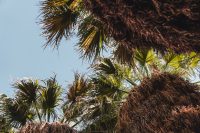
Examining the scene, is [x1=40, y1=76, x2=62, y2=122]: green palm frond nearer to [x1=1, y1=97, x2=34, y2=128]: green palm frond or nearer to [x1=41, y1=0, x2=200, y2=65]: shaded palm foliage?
[x1=1, y1=97, x2=34, y2=128]: green palm frond

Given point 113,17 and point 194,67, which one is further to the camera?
point 194,67

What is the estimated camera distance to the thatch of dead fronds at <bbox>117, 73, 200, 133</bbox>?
6.19 m

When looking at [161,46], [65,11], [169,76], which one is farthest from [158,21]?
[65,11]

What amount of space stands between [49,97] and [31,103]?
16.2 inches

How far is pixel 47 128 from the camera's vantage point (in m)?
7.75

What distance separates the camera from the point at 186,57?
862 cm

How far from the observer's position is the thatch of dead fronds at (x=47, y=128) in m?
7.74

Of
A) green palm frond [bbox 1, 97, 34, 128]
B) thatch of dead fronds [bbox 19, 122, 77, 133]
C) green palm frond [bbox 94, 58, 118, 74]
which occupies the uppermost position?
green palm frond [bbox 94, 58, 118, 74]

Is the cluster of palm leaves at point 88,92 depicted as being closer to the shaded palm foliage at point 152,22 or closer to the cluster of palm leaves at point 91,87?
the cluster of palm leaves at point 91,87

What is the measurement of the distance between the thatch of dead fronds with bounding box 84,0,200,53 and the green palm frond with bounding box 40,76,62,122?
3.58 meters

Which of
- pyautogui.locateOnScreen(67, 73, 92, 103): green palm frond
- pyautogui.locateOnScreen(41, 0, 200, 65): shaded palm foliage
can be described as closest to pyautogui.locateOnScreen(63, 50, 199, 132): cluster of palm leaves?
pyautogui.locateOnScreen(67, 73, 92, 103): green palm frond

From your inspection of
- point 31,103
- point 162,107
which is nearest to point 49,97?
point 31,103

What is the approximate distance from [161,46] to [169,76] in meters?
2.15

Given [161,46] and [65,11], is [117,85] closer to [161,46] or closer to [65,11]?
[65,11]
